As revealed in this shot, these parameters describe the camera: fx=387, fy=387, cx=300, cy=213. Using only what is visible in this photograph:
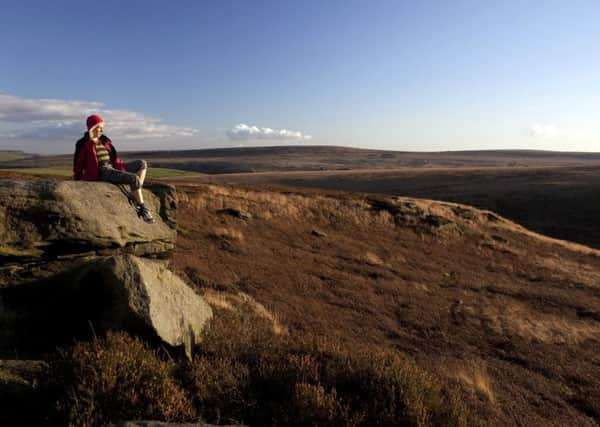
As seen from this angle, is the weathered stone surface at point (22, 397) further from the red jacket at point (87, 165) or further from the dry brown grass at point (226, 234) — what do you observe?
the dry brown grass at point (226, 234)

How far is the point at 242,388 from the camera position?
206 inches

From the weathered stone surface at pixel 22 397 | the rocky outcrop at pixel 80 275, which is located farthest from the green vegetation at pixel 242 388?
the rocky outcrop at pixel 80 275

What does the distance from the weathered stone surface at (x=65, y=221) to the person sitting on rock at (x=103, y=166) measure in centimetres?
27

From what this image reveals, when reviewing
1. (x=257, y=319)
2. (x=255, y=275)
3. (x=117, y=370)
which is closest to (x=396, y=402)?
(x=117, y=370)

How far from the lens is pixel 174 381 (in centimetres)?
507

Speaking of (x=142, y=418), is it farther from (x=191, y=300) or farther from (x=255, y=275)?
(x=255, y=275)

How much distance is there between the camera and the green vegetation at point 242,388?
4480 millimetres

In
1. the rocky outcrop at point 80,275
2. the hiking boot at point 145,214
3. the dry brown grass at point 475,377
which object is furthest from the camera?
the hiking boot at point 145,214

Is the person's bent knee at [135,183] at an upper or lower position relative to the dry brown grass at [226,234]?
upper

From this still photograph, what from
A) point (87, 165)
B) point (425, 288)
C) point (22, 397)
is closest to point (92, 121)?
point (87, 165)

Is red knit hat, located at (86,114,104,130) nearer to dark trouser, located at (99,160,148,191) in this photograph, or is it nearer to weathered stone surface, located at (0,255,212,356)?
dark trouser, located at (99,160,148,191)

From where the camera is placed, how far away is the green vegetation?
448cm

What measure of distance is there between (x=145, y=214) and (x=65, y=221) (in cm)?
204

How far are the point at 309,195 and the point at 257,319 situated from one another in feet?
69.4
